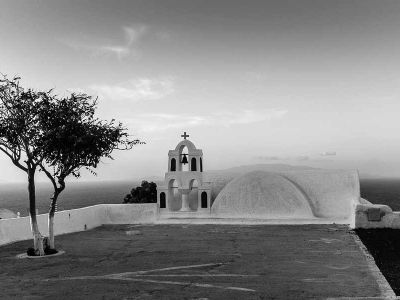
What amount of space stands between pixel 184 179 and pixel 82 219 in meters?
6.87

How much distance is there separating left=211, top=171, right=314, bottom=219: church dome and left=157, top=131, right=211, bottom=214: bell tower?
3.71 ft

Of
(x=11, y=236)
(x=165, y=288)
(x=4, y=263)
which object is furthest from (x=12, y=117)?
(x=165, y=288)

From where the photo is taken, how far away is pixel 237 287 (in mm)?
12164

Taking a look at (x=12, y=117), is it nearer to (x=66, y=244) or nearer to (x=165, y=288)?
(x=66, y=244)

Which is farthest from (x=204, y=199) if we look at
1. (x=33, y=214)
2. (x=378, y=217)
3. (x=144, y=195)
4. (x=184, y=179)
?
(x=144, y=195)

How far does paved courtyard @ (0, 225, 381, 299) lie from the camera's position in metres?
11.9

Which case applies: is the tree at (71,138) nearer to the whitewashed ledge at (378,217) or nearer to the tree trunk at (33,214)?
the tree trunk at (33,214)

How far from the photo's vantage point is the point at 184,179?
1190 inches

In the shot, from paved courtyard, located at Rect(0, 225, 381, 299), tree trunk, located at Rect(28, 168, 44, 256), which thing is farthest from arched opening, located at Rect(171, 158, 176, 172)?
tree trunk, located at Rect(28, 168, 44, 256)

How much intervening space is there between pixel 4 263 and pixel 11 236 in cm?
564

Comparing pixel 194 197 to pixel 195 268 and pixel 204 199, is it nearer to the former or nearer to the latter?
pixel 204 199

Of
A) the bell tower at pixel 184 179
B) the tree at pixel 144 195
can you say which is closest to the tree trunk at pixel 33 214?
the bell tower at pixel 184 179

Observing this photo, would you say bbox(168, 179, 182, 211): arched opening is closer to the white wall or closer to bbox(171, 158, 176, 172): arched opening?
bbox(171, 158, 176, 172): arched opening

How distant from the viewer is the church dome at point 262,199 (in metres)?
28.4
